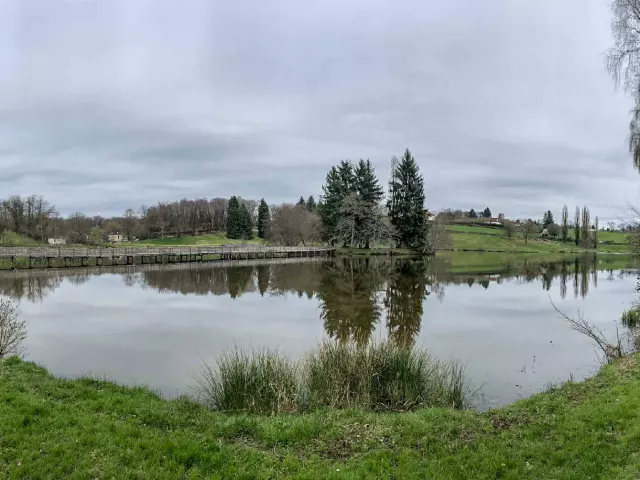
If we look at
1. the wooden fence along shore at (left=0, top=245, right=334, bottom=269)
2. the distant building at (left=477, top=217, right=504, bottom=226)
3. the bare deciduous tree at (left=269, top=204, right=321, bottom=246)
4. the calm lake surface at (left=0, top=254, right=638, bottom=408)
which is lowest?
the calm lake surface at (left=0, top=254, right=638, bottom=408)

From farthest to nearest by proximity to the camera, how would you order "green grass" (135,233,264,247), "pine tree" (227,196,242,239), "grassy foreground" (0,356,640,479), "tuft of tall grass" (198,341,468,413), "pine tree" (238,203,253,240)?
"pine tree" (238,203,253,240) < "pine tree" (227,196,242,239) < "green grass" (135,233,264,247) < "tuft of tall grass" (198,341,468,413) < "grassy foreground" (0,356,640,479)

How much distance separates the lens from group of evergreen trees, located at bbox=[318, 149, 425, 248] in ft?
217

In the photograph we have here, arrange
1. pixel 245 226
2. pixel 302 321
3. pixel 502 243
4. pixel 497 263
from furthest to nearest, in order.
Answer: pixel 245 226 < pixel 502 243 < pixel 497 263 < pixel 302 321

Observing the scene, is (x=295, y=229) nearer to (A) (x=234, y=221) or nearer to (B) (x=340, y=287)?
(A) (x=234, y=221)

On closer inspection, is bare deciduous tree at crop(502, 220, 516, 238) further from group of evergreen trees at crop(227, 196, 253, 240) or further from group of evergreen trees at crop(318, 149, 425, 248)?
group of evergreen trees at crop(227, 196, 253, 240)

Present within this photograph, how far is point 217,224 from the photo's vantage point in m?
126

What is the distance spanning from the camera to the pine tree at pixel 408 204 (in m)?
65.9

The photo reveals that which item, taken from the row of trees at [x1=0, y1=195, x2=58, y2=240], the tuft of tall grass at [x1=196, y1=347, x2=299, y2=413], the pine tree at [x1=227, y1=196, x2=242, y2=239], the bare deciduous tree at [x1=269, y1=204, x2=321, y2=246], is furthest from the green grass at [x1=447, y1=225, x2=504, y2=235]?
the tuft of tall grass at [x1=196, y1=347, x2=299, y2=413]

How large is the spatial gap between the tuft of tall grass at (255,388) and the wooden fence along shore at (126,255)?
41.5 m

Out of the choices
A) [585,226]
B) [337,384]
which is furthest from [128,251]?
[585,226]

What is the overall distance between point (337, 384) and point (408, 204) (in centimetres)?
5924

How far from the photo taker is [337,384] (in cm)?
883

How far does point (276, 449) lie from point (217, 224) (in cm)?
12364

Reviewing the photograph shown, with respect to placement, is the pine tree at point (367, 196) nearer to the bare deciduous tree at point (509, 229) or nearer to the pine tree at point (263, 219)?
the pine tree at point (263, 219)
